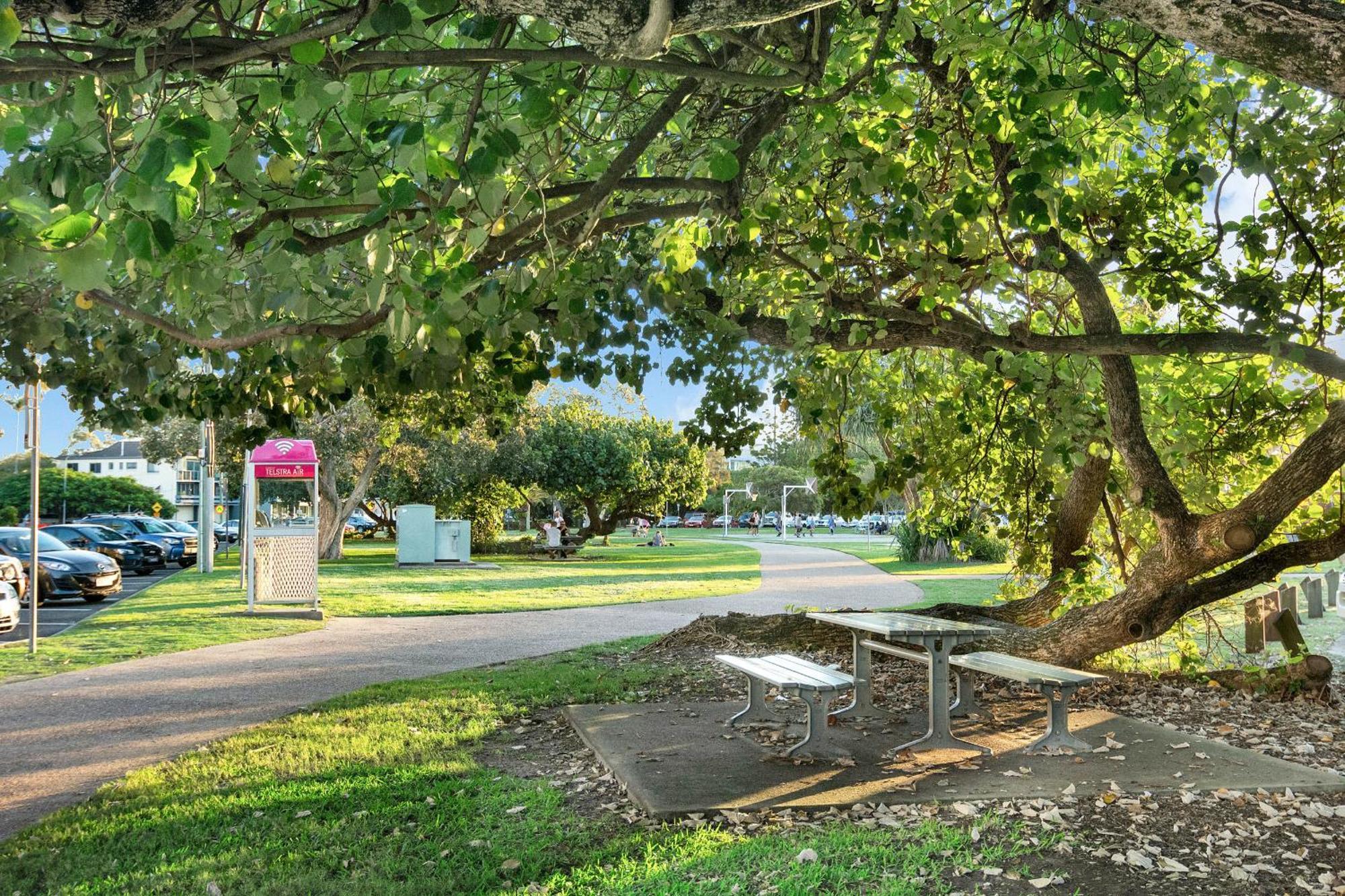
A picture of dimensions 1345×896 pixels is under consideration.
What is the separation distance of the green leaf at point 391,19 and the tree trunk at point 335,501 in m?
28.6

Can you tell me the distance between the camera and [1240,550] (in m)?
7.92

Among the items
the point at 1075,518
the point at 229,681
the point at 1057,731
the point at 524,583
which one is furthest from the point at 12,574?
the point at 1057,731

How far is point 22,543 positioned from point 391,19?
67.8 ft

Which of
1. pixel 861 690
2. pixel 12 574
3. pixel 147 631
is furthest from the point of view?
pixel 12 574

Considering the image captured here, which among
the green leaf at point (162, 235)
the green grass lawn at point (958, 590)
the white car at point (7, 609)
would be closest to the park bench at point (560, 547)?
the green grass lawn at point (958, 590)

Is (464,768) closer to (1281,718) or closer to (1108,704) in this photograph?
(1108,704)

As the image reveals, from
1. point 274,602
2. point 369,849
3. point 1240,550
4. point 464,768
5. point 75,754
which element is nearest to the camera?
point 369,849

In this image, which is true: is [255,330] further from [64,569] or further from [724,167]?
[64,569]

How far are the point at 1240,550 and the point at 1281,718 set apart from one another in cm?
138

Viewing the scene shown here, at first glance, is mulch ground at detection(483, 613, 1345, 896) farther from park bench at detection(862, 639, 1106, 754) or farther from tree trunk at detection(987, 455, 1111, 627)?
tree trunk at detection(987, 455, 1111, 627)

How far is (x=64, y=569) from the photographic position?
19203 mm

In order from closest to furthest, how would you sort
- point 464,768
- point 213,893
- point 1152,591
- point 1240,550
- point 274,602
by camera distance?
point 213,893 < point 464,768 < point 1240,550 < point 1152,591 < point 274,602

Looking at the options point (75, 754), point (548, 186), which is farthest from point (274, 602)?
point (548, 186)

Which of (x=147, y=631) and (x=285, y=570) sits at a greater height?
(x=285, y=570)
